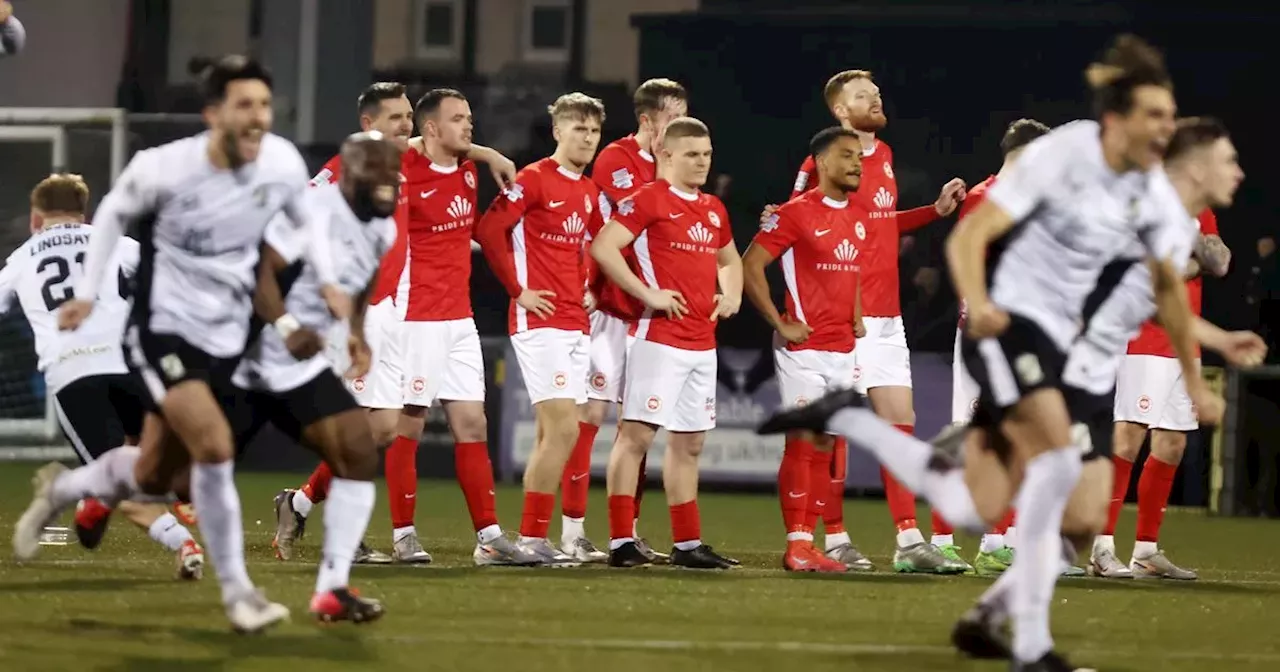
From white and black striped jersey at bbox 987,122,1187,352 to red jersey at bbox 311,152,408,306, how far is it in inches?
145

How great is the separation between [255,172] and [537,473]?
301 centimetres

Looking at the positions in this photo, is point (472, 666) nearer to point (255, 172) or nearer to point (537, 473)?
point (255, 172)

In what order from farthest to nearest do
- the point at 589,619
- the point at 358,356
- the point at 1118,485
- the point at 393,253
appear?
the point at 1118,485 → the point at 393,253 → the point at 589,619 → the point at 358,356

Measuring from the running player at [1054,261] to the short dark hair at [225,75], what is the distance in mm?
2254

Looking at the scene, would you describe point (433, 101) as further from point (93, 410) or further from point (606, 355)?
point (93, 410)

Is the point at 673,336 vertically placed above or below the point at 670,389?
above

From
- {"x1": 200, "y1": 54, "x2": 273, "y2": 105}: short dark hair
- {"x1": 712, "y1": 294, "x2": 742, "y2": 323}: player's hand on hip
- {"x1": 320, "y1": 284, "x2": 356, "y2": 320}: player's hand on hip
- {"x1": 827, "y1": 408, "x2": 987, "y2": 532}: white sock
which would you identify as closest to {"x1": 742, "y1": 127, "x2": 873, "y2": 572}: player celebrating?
{"x1": 712, "y1": 294, "x2": 742, "y2": 323}: player's hand on hip

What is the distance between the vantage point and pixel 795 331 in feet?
32.2

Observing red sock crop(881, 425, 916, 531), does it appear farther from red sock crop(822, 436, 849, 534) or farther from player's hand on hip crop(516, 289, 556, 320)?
player's hand on hip crop(516, 289, 556, 320)

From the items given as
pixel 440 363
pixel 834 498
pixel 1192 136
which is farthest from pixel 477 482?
pixel 1192 136

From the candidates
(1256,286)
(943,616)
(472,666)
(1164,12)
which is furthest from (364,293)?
(1164,12)

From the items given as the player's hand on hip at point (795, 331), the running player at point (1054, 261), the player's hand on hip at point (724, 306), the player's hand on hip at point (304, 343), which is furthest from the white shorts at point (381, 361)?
the running player at point (1054, 261)

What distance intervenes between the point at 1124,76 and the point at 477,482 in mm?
4240

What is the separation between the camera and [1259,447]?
601 inches
